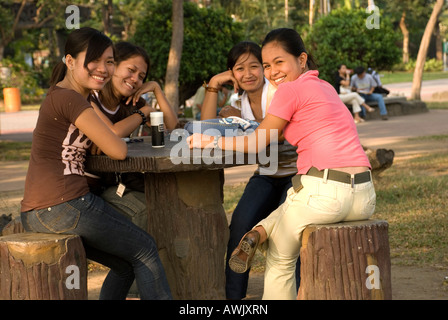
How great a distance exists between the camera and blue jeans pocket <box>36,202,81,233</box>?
325 centimetres

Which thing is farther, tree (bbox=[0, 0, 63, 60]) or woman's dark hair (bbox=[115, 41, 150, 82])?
tree (bbox=[0, 0, 63, 60])

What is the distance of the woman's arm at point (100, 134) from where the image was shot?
328cm

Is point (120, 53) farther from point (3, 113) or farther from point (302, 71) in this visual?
point (3, 113)

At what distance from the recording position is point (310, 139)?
3.26m

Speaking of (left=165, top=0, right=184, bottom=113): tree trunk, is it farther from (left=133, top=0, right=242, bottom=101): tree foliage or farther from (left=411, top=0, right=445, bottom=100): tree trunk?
(left=411, top=0, right=445, bottom=100): tree trunk

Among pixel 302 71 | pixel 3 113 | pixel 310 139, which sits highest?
pixel 302 71

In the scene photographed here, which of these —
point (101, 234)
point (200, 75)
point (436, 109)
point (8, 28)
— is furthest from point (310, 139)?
point (8, 28)

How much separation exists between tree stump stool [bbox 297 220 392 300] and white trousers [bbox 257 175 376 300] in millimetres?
54

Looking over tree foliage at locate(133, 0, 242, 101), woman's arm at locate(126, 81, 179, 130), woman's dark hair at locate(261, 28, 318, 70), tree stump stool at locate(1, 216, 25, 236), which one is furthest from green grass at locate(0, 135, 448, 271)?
tree foliage at locate(133, 0, 242, 101)

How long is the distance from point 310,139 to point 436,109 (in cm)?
1594

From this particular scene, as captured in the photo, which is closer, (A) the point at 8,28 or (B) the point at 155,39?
(B) the point at 155,39

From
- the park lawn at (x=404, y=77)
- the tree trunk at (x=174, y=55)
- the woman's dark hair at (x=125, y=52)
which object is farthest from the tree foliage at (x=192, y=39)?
the park lawn at (x=404, y=77)

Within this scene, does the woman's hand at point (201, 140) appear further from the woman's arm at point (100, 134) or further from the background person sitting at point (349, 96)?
the background person sitting at point (349, 96)
